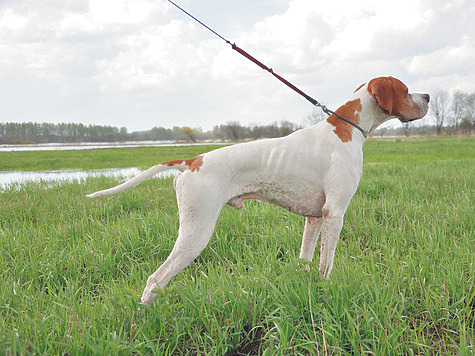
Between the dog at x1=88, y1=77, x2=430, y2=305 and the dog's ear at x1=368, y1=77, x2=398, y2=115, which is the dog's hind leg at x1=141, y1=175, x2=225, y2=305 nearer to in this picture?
the dog at x1=88, y1=77, x2=430, y2=305

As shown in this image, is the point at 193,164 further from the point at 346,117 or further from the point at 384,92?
the point at 384,92

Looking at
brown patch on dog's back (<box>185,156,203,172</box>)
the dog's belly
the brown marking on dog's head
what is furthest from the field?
the brown marking on dog's head

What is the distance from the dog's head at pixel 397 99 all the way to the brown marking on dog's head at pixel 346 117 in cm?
16

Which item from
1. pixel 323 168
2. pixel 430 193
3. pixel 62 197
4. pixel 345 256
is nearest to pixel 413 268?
pixel 345 256

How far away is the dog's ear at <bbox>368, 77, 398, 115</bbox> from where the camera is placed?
2.48 metres

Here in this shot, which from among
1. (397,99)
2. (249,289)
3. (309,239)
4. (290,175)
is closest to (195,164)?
(290,175)

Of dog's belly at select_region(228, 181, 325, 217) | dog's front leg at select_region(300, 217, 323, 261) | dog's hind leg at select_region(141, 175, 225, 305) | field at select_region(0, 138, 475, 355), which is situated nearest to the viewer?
field at select_region(0, 138, 475, 355)

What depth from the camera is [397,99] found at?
2.56 metres

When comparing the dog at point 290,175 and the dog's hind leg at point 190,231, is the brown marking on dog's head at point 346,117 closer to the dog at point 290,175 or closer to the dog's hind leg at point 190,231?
the dog at point 290,175

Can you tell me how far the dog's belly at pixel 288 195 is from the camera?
2.43 metres

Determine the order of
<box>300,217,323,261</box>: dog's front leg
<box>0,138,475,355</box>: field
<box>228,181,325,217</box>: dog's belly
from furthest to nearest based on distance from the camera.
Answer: <box>300,217,323,261</box>: dog's front leg < <box>228,181,325,217</box>: dog's belly < <box>0,138,475,355</box>: field

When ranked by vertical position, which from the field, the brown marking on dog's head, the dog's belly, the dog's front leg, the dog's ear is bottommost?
the field

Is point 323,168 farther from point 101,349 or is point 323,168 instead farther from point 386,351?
point 101,349

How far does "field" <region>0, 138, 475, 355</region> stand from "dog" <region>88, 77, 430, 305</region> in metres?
0.29
